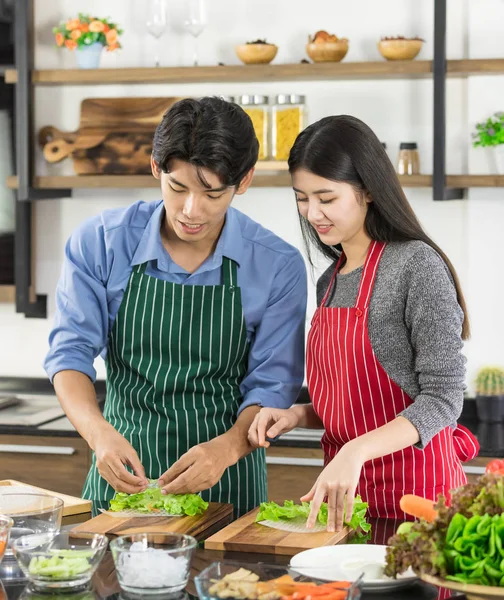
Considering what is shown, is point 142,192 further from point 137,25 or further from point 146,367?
point 146,367

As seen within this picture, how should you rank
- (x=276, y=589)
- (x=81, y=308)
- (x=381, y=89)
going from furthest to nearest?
(x=381, y=89) → (x=81, y=308) → (x=276, y=589)

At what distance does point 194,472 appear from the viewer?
2.06 m

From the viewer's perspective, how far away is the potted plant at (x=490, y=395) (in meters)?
3.63

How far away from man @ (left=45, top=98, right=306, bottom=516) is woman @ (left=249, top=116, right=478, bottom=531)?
0.54 ft

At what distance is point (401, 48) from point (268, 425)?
1.90 meters

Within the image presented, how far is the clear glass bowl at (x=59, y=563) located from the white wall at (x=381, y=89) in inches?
96.3

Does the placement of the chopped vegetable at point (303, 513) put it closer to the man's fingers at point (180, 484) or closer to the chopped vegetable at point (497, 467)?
the man's fingers at point (180, 484)

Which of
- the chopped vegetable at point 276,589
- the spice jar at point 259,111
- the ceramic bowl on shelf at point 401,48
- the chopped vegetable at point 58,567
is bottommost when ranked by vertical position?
the chopped vegetable at point 58,567

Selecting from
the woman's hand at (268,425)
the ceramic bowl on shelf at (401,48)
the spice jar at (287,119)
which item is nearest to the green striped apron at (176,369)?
the woman's hand at (268,425)

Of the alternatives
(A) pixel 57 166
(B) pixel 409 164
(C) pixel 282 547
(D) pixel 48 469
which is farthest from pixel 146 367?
(A) pixel 57 166

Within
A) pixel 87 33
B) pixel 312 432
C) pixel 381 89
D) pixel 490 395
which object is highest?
pixel 87 33

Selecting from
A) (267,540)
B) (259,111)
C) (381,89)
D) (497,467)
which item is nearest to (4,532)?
(267,540)

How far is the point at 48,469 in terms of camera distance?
3559mm

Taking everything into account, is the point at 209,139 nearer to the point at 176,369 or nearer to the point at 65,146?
the point at 176,369
